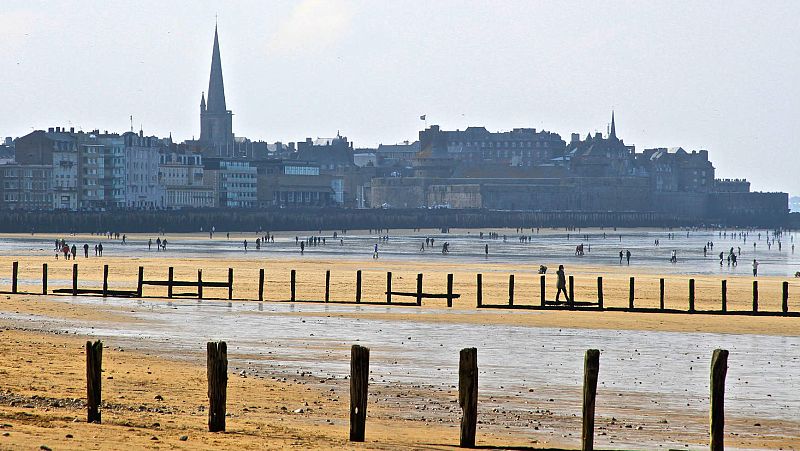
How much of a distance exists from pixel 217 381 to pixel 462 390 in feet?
8.40

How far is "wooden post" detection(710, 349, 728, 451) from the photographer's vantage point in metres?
13.3

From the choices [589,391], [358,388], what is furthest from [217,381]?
[589,391]

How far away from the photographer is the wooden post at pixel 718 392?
13.3 meters

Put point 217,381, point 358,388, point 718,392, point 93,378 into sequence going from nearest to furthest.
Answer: point 718,392, point 358,388, point 217,381, point 93,378

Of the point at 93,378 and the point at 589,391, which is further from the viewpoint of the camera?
the point at 93,378

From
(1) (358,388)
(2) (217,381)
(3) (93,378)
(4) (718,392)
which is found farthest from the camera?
(3) (93,378)

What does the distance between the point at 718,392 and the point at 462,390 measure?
8.38ft

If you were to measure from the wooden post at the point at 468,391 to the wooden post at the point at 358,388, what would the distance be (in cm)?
97

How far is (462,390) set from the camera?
13664 mm

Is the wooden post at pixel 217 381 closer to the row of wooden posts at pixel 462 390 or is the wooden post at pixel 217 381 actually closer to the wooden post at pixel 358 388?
the row of wooden posts at pixel 462 390

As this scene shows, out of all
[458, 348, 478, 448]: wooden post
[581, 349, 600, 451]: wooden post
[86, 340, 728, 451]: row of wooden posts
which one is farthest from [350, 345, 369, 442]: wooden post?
[581, 349, 600, 451]: wooden post

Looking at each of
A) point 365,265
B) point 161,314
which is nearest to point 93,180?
point 365,265

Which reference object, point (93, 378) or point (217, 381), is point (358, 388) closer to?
point (217, 381)

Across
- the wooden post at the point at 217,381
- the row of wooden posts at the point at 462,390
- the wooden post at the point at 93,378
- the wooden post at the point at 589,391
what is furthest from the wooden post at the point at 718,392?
the wooden post at the point at 93,378
